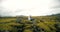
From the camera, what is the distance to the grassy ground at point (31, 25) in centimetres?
278

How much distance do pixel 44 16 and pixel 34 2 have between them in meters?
0.42

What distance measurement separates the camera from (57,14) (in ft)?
9.85

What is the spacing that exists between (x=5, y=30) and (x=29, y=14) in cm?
67

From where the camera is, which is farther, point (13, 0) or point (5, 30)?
point (13, 0)

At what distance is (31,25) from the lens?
2838 mm

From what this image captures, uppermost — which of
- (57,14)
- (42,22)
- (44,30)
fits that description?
(57,14)

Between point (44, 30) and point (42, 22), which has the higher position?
point (42, 22)

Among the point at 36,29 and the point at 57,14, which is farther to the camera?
the point at 57,14

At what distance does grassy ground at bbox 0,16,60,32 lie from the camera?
109 inches

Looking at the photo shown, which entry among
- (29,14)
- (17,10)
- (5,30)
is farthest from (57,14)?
(5,30)

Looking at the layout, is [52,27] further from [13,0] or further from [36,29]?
[13,0]

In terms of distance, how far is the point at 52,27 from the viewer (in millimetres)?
2895

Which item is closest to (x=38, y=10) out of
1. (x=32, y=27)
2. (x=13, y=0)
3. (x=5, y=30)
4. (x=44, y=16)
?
(x=44, y=16)

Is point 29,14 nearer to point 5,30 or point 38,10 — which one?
point 38,10
